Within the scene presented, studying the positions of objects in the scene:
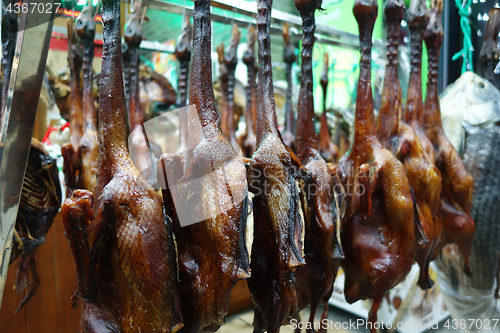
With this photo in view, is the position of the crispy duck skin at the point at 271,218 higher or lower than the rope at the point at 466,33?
lower

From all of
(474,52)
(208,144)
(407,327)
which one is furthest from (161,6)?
(407,327)

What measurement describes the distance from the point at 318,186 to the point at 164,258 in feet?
2.61

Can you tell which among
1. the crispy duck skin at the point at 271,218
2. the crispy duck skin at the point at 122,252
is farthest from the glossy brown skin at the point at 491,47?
the crispy duck skin at the point at 122,252

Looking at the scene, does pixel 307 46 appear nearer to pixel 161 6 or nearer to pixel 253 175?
pixel 253 175

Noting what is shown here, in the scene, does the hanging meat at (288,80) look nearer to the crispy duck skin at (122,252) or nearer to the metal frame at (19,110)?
the crispy duck skin at (122,252)

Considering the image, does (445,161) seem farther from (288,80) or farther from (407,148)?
(288,80)

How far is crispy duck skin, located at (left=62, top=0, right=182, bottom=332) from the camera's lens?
1.19m

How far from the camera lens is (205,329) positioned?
1.43 meters

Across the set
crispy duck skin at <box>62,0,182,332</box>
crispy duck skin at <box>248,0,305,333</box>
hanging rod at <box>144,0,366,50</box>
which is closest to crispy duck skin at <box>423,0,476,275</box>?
crispy duck skin at <box>248,0,305,333</box>

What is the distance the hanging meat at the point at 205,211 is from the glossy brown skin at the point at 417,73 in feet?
4.47

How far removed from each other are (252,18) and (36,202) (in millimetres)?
2556

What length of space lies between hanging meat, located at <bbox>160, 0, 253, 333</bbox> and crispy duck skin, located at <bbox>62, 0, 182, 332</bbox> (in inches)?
3.9

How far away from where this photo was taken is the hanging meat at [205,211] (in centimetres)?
131

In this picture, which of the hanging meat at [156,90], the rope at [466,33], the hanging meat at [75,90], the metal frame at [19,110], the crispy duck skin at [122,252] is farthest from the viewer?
the hanging meat at [156,90]
